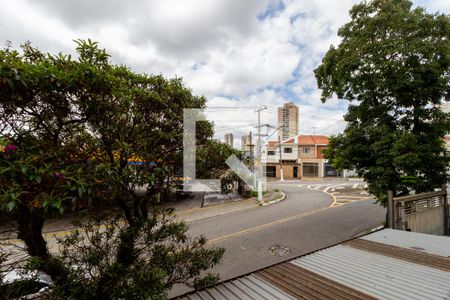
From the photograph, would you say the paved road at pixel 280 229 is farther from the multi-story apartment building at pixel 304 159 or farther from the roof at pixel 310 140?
the roof at pixel 310 140

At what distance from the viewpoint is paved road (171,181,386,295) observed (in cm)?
792

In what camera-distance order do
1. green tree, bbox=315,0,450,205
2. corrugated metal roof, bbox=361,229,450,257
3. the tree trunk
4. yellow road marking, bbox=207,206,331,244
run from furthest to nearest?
yellow road marking, bbox=207,206,331,244
green tree, bbox=315,0,450,205
corrugated metal roof, bbox=361,229,450,257
the tree trunk

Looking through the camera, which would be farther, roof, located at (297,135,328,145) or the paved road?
roof, located at (297,135,328,145)

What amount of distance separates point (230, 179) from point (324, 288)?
2616 millimetres

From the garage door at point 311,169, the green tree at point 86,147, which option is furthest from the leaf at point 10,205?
the garage door at point 311,169

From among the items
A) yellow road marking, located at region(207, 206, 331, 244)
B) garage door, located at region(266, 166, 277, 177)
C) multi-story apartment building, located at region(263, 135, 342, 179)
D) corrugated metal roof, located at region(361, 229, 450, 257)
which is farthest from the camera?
garage door, located at region(266, 166, 277, 177)

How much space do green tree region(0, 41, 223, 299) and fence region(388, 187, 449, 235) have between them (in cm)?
740

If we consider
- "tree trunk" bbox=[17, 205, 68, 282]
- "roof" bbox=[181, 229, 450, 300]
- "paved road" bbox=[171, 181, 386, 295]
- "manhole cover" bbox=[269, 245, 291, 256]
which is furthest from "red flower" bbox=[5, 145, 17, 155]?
"manhole cover" bbox=[269, 245, 291, 256]

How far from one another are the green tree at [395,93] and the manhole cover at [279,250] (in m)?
4.18

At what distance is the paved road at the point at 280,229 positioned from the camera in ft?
26.0

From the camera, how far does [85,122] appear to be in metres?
3.14

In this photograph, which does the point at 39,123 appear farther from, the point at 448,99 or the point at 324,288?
the point at 448,99

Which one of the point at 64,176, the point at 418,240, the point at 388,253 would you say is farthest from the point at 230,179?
the point at 418,240

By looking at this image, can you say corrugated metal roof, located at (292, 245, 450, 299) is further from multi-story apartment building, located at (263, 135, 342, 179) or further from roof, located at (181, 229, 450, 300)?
multi-story apartment building, located at (263, 135, 342, 179)
